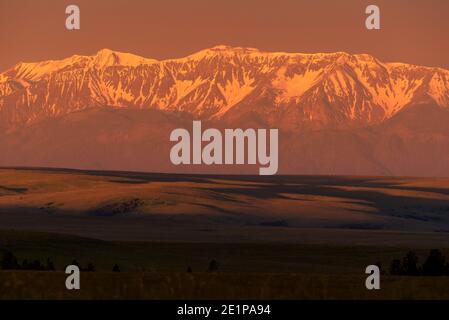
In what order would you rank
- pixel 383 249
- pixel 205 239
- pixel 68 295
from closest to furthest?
pixel 68 295 → pixel 383 249 → pixel 205 239

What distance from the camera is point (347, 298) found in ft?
125

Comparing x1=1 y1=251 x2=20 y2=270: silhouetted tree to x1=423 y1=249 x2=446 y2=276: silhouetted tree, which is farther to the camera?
x1=423 y1=249 x2=446 y2=276: silhouetted tree

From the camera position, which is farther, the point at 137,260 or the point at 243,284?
the point at 137,260

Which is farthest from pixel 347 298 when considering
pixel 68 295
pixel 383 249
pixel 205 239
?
pixel 205 239

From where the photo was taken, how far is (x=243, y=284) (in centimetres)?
3869

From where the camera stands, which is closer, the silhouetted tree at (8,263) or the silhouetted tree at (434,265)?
the silhouetted tree at (8,263)

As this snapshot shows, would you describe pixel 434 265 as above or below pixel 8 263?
above

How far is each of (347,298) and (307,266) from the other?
85119 mm

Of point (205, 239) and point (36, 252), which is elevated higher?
point (205, 239)

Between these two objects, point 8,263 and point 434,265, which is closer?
point 8,263

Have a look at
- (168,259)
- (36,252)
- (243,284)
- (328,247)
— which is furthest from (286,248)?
(243,284)
